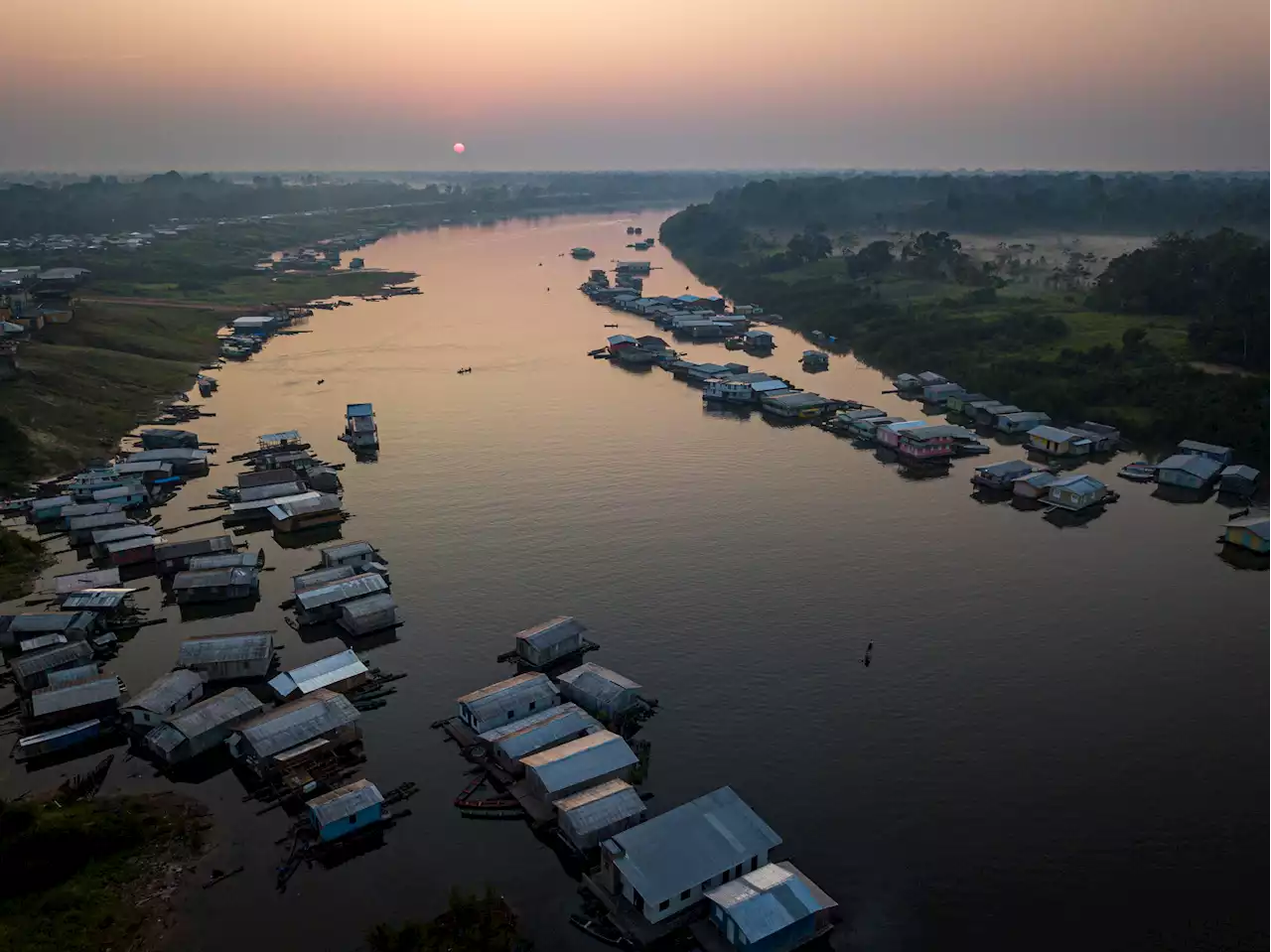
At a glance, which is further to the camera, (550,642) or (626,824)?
(550,642)

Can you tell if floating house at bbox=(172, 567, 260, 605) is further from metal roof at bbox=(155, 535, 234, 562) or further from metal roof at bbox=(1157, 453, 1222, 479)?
metal roof at bbox=(1157, 453, 1222, 479)

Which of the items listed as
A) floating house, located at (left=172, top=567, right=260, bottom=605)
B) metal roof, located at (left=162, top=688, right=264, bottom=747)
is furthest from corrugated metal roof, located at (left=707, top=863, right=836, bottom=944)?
floating house, located at (left=172, top=567, right=260, bottom=605)

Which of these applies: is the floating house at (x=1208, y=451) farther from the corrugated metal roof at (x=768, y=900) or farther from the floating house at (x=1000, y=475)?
the corrugated metal roof at (x=768, y=900)

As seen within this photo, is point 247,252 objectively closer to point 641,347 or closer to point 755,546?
point 641,347

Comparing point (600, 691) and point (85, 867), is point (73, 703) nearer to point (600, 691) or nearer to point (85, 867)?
point (85, 867)

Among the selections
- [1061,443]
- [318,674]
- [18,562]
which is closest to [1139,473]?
[1061,443]

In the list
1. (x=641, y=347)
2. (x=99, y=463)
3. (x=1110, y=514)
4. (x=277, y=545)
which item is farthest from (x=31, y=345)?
(x=1110, y=514)

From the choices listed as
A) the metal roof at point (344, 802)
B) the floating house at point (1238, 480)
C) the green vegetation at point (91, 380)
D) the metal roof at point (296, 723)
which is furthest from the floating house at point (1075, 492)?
the green vegetation at point (91, 380)
